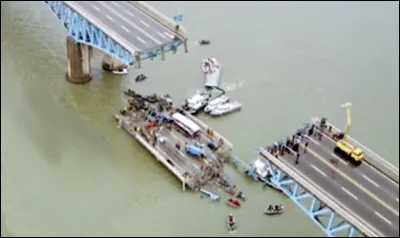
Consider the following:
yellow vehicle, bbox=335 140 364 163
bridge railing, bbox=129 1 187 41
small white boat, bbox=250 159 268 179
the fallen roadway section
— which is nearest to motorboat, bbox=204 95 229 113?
the fallen roadway section

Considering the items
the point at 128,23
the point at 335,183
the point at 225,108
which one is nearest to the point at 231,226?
the point at 335,183

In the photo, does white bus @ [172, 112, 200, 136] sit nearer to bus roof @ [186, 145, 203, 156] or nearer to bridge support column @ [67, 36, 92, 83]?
bus roof @ [186, 145, 203, 156]

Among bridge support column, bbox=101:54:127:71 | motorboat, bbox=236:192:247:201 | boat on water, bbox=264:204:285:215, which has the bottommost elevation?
boat on water, bbox=264:204:285:215

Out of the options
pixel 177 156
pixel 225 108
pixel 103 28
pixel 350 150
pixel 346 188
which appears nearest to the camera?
pixel 346 188

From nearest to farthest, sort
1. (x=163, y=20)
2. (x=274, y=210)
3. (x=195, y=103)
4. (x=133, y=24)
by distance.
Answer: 1. (x=274, y=210)
2. (x=195, y=103)
3. (x=163, y=20)
4. (x=133, y=24)

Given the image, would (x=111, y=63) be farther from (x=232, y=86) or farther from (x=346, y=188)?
(x=346, y=188)

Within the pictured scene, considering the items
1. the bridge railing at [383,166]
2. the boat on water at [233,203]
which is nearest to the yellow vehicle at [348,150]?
the bridge railing at [383,166]
